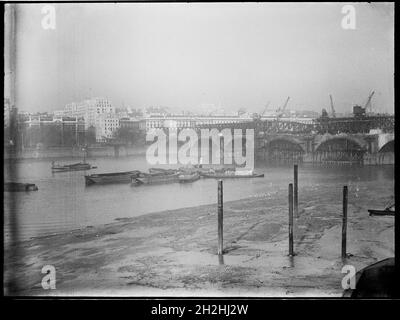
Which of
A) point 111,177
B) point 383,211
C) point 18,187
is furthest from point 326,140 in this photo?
point 18,187

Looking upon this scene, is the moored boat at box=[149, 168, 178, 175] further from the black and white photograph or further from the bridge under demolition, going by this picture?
the bridge under demolition

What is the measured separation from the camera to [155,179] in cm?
391

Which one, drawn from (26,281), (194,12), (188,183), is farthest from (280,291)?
(194,12)

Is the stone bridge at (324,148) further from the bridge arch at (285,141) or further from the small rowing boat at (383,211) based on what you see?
the small rowing boat at (383,211)

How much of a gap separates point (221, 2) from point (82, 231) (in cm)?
251

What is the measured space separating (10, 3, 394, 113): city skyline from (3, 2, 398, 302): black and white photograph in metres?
0.01

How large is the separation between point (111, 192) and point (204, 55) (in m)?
1.62

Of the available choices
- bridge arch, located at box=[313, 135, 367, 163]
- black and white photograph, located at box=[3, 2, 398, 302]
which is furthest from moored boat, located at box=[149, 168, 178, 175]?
bridge arch, located at box=[313, 135, 367, 163]

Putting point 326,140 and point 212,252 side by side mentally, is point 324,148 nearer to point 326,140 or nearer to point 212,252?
point 326,140

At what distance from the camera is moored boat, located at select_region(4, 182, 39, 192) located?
3734 millimetres

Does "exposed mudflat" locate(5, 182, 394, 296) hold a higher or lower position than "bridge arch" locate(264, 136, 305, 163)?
lower

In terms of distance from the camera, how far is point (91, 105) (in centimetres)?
381

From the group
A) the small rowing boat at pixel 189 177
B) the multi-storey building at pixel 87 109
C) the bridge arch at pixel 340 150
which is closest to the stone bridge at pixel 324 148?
the bridge arch at pixel 340 150

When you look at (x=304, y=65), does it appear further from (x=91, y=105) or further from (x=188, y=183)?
(x=91, y=105)
